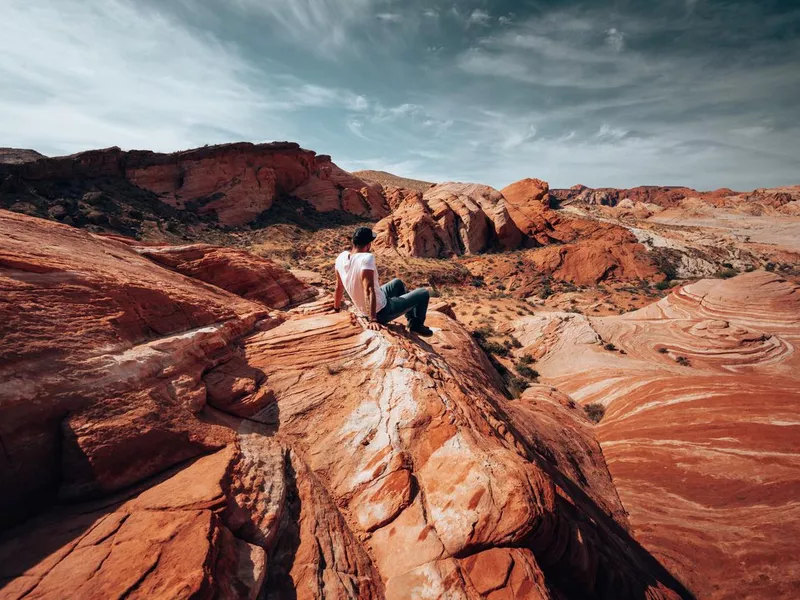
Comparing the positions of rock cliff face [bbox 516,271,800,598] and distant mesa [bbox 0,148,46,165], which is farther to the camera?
distant mesa [bbox 0,148,46,165]

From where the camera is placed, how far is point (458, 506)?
330cm

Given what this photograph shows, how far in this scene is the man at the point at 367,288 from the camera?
5215mm

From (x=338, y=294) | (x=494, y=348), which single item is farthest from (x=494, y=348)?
(x=338, y=294)

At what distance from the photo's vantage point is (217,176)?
40500 millimetres

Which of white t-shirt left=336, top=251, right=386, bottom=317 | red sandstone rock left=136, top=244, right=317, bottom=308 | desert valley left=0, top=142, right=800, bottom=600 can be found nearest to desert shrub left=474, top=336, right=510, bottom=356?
desert valley left=0, top=142, right=800, bottom=600

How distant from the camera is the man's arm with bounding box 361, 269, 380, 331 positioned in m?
5.18

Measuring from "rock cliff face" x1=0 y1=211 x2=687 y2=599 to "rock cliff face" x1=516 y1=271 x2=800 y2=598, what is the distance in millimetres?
1350

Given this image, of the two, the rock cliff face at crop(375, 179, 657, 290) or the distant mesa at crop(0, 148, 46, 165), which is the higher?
the distant mesa at crop(0, 148, 46, 165)

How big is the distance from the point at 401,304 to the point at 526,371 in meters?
8.82

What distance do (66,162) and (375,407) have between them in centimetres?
4494

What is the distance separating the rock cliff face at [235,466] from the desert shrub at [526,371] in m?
7.54

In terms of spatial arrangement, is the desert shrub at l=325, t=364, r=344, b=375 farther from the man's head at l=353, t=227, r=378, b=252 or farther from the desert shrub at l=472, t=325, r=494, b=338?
the desert shrub at l=472, t=325, r=494, b=338

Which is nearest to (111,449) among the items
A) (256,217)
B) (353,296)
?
(353,296)

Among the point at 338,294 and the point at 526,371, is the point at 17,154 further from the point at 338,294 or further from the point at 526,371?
the point at 526,371
